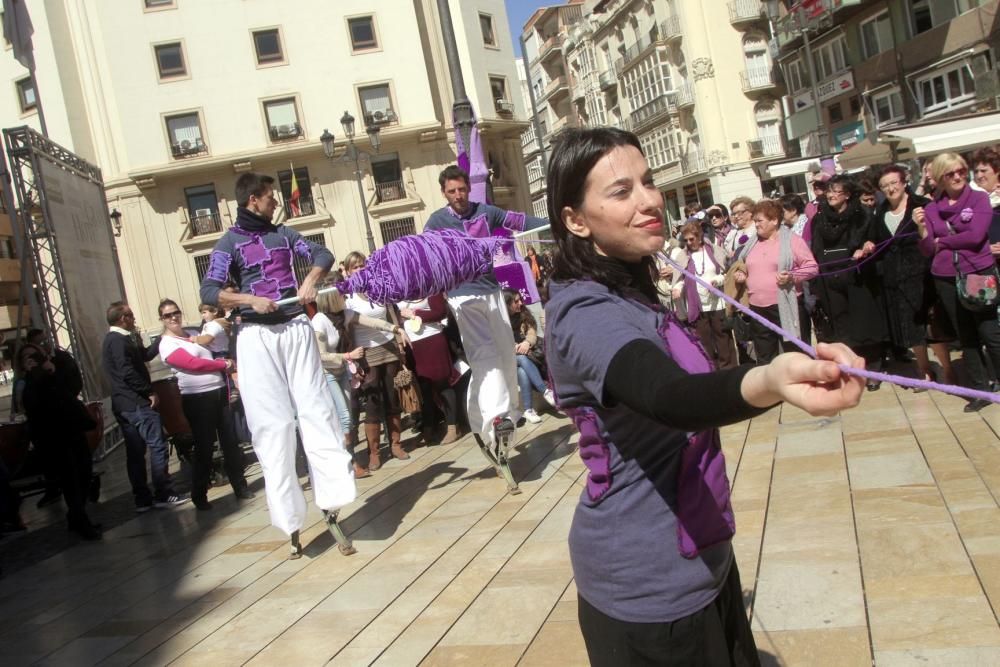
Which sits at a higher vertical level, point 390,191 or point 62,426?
point 390,191

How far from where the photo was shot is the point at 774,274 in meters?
8.23

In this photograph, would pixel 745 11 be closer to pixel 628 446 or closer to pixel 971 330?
pixel 971 330

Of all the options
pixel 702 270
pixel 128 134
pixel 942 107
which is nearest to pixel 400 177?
pixel 128 134

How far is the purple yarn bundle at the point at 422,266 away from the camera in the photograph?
575 cm

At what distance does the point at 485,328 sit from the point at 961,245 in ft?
11.3

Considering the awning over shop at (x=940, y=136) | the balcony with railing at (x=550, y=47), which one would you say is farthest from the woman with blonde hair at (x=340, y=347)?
the balcony with railing at (x=550, y=47)

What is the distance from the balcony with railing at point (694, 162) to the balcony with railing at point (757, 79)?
4.16 meters

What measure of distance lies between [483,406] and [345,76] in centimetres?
3576

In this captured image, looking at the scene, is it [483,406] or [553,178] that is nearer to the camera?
[553,178]

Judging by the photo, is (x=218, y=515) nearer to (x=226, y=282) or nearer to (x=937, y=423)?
(x=226, y=282)

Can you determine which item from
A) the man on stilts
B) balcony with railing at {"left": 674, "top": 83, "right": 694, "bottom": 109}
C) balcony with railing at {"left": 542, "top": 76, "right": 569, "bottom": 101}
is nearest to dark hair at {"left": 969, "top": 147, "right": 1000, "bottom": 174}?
the man on stilts

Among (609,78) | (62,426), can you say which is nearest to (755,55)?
(609,78)

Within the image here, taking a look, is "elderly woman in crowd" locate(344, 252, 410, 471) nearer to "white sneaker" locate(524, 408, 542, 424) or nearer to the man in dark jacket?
"white sneaker" locate(524, 408, 542, 424)

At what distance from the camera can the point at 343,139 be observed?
131 feet
